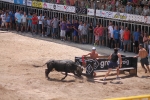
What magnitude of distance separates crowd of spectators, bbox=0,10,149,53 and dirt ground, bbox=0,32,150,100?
3146 millimetres

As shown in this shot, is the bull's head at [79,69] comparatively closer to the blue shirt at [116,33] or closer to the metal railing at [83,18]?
the metal railing at [83,18]

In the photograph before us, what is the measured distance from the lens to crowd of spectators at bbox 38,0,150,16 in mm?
25250

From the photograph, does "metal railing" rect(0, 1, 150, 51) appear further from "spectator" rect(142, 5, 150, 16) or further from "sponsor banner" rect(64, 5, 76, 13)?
"spectator" rect(142, 5, 150, 16)

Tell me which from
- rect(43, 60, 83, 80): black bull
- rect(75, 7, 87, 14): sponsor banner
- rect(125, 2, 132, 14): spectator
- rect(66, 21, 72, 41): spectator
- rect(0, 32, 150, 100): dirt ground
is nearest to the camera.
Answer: rect(0, 32, 150, 100): dirt ground

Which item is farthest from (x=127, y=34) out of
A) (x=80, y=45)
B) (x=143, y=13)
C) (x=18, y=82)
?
(x=18, y=82)

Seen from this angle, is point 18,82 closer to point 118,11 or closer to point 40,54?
point 40,54

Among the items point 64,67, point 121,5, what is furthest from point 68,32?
point 64,67

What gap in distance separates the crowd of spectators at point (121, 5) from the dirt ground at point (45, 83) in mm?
4092

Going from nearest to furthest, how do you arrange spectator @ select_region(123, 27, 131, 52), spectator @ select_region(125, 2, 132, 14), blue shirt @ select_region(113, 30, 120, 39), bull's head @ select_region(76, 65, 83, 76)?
bull's head @ select_region(76, 65, 83, 76), spectator @ select_region(123, 27, 131, 52), spectator @ select_region(125, 2, 132, 14), blue shirt @ select_region(113, 30, 120, 39)

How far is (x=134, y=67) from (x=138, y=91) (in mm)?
2957

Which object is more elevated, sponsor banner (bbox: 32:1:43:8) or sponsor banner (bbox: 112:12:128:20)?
sponsor banner (bbox: 32:1:43:8)

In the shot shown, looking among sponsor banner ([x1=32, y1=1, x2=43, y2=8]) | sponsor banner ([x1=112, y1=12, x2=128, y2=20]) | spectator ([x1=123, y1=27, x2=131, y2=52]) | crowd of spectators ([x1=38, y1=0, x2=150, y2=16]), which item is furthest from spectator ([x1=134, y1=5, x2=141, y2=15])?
sponsor banner ([x1=32, y1=1, x2=43, y2=8])

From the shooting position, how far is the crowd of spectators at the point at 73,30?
1020 inches

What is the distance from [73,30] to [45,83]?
11586 mm
